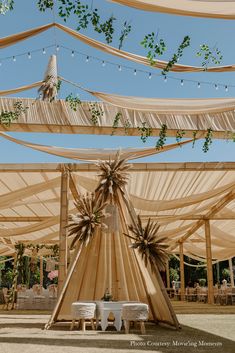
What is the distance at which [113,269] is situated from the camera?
768 centimetres

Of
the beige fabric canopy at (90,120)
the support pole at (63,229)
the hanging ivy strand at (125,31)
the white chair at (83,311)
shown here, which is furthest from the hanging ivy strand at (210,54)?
the support pole at (63,229)

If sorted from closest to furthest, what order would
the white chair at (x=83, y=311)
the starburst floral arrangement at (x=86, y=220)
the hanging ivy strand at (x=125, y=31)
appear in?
the hanging ivy strand at (x=125, y=31)
the white chair at (x=83, y=311)
the starburst floral arrangement at (x=86, y=220)

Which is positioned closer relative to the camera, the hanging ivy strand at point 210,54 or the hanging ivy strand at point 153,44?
the hanging ivy strand at point 153,44

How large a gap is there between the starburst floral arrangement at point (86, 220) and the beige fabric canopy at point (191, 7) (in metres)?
4.26

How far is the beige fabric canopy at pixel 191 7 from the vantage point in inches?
133

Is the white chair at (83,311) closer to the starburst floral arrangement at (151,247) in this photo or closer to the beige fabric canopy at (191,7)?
the starburst floral arrangement at (151,247)

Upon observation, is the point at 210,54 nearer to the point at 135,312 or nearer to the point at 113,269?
the point at 135,312

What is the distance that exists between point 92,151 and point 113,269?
7.72 ft

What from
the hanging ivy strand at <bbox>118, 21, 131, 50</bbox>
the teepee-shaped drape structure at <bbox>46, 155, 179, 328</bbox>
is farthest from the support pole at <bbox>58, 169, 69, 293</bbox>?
the hanging ivy strand at <bbox>118, 21, 131, 50</bbox>

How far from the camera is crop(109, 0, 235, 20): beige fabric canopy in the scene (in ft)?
11.1

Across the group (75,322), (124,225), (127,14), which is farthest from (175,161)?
(127,14)

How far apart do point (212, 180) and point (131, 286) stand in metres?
4.06

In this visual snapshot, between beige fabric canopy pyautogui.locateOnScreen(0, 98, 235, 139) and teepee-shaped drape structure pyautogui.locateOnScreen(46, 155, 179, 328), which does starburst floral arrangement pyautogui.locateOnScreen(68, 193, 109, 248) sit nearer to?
teepee-shaped drape structure pyautogui.locateOnScreen(46, 155, 179, 328)

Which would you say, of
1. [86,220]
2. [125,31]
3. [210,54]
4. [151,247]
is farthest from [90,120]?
[125,31]
